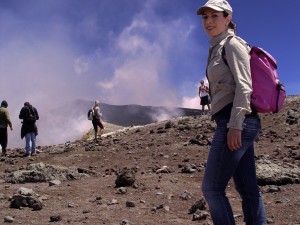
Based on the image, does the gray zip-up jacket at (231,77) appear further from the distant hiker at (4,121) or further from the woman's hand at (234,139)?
the distant hiker at (4,121)

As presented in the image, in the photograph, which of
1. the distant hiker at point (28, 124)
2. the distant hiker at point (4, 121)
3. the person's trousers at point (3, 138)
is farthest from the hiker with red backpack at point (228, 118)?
the person's trousers at point (3, 138)

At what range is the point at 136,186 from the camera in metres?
8.17

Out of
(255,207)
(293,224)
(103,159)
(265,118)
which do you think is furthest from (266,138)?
(255,207)

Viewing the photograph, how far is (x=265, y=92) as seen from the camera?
10.8ft

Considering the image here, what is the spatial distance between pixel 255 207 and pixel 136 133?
574 inches

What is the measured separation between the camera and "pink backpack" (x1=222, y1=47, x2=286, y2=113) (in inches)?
129

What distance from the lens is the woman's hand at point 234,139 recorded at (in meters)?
3.18

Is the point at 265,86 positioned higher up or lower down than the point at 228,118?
higher up

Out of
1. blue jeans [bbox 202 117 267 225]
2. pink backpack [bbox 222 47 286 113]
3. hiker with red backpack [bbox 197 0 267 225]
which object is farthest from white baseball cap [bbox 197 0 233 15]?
blue jeans [bbox 202 117 267 225]

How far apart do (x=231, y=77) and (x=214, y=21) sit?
0.49 m

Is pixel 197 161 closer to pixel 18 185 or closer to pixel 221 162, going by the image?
pixel 18 185

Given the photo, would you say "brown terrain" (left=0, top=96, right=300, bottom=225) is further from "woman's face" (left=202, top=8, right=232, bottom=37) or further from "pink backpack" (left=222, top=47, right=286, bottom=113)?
"woman's face" (left=202, top=8, right=232, bottom=37)

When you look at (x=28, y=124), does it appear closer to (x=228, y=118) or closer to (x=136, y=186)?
(x=136, y=186)

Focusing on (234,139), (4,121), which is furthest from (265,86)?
(4,121)
